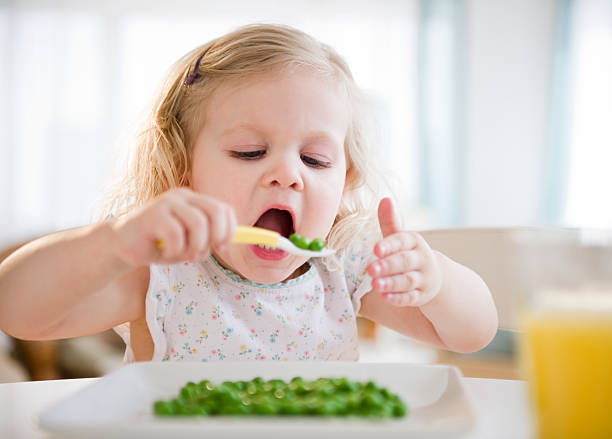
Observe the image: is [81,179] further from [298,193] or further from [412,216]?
[298,193]

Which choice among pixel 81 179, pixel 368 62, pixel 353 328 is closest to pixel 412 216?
pixel 368 62

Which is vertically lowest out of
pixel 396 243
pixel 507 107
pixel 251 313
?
pixel 507 107

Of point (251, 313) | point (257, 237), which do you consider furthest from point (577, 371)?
point (251, 313)

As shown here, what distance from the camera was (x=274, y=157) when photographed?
3.16ft

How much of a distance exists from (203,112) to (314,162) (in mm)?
204

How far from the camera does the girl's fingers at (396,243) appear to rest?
760mm

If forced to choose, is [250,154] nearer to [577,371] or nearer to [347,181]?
[347,181]

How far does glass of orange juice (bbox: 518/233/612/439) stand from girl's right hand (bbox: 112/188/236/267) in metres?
0.28

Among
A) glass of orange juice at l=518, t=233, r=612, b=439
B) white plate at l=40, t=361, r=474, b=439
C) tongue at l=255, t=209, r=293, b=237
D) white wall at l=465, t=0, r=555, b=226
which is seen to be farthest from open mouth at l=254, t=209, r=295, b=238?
white wall at l=465, t=0, r=555, b=226

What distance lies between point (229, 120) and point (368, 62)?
4241mm

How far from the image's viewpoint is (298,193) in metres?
0.98

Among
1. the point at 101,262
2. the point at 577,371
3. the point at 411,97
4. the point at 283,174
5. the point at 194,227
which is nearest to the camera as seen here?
the point at 577,371

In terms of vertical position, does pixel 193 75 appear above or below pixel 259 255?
above

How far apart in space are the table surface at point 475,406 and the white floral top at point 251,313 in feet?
0.90
